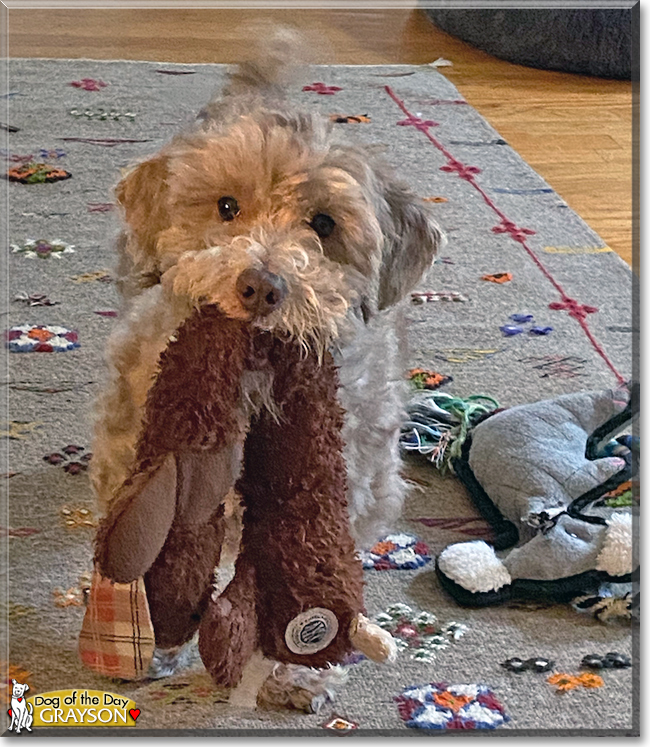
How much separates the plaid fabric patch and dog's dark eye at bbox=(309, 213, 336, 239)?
1.40 ft

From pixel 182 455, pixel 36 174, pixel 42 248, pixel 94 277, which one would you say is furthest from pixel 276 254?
pixel 36 174

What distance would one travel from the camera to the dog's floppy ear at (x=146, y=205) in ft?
3.80

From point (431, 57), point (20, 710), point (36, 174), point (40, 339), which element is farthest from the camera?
point (431, 57)

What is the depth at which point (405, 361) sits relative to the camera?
1.53 metres

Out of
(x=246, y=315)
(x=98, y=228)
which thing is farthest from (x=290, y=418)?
(x=98, y=228)

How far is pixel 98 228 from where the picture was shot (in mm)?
2197

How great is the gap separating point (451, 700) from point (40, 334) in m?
1.04

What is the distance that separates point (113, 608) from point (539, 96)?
277 centimetres

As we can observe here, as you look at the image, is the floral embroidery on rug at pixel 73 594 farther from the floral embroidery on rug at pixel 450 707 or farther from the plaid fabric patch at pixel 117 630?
the floral embroidery on rug at pixel 450 707

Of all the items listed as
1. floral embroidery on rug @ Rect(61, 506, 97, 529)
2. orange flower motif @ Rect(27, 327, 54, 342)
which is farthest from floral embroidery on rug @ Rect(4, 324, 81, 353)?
floral embroidery on rug @ Rect(61, 506, 97, 529)

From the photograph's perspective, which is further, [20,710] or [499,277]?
[499,277]

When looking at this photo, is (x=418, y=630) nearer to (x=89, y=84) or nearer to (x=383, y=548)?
(x=383, y=548)

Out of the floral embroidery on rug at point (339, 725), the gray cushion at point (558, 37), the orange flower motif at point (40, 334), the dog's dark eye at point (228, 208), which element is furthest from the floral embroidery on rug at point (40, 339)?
the gray cushion at point (558, 37)

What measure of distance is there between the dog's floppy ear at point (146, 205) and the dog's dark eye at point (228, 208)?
0.09 meters
